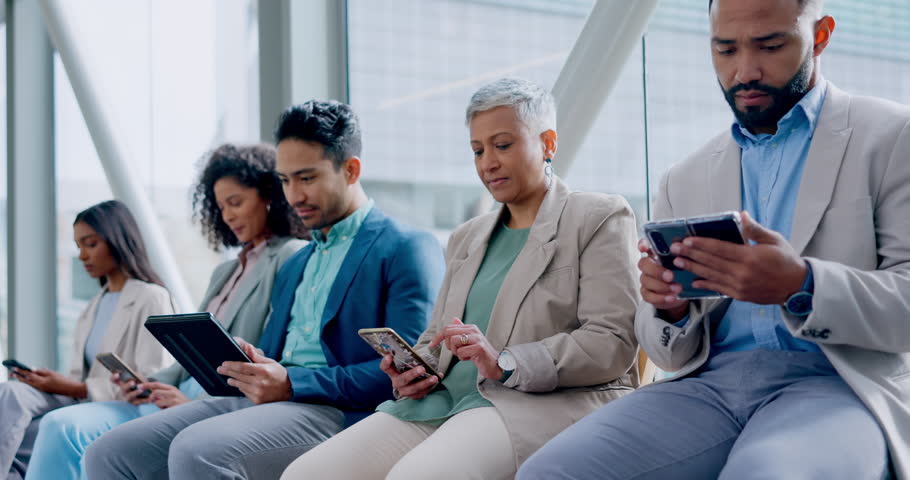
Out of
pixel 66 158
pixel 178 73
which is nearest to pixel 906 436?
Answer: pixel 178 73

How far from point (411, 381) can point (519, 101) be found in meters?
0.76

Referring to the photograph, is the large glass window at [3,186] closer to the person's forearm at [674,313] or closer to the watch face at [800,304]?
the person's forearm at [674,313]

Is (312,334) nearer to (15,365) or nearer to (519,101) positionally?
(519,101)

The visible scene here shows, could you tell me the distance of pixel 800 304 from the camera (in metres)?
1.58

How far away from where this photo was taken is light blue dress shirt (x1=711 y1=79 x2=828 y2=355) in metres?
1.80

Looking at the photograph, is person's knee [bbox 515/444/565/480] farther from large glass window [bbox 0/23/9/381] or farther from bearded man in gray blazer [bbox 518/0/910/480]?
large glass window [bbox 0/23/9/381]

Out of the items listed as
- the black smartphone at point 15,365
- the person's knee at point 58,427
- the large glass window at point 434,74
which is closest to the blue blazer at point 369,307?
the large glass window at point 434,74

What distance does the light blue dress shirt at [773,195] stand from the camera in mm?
1797

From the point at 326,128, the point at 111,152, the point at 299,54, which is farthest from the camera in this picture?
the point at 111,152

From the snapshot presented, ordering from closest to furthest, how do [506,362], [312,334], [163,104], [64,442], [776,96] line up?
[776,96], [506,362], [312,334], [64,442], [163,104]

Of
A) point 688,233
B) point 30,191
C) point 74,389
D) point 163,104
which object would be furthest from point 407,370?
point 30,191

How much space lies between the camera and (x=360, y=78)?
4.48 metres

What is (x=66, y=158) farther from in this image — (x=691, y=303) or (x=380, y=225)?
(x=691, y=303)

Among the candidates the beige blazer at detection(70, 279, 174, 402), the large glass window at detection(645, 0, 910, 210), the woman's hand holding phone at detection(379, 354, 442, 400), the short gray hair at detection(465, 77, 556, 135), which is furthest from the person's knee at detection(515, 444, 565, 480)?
the beige blazer at detection(70, 279, 174, 402)
